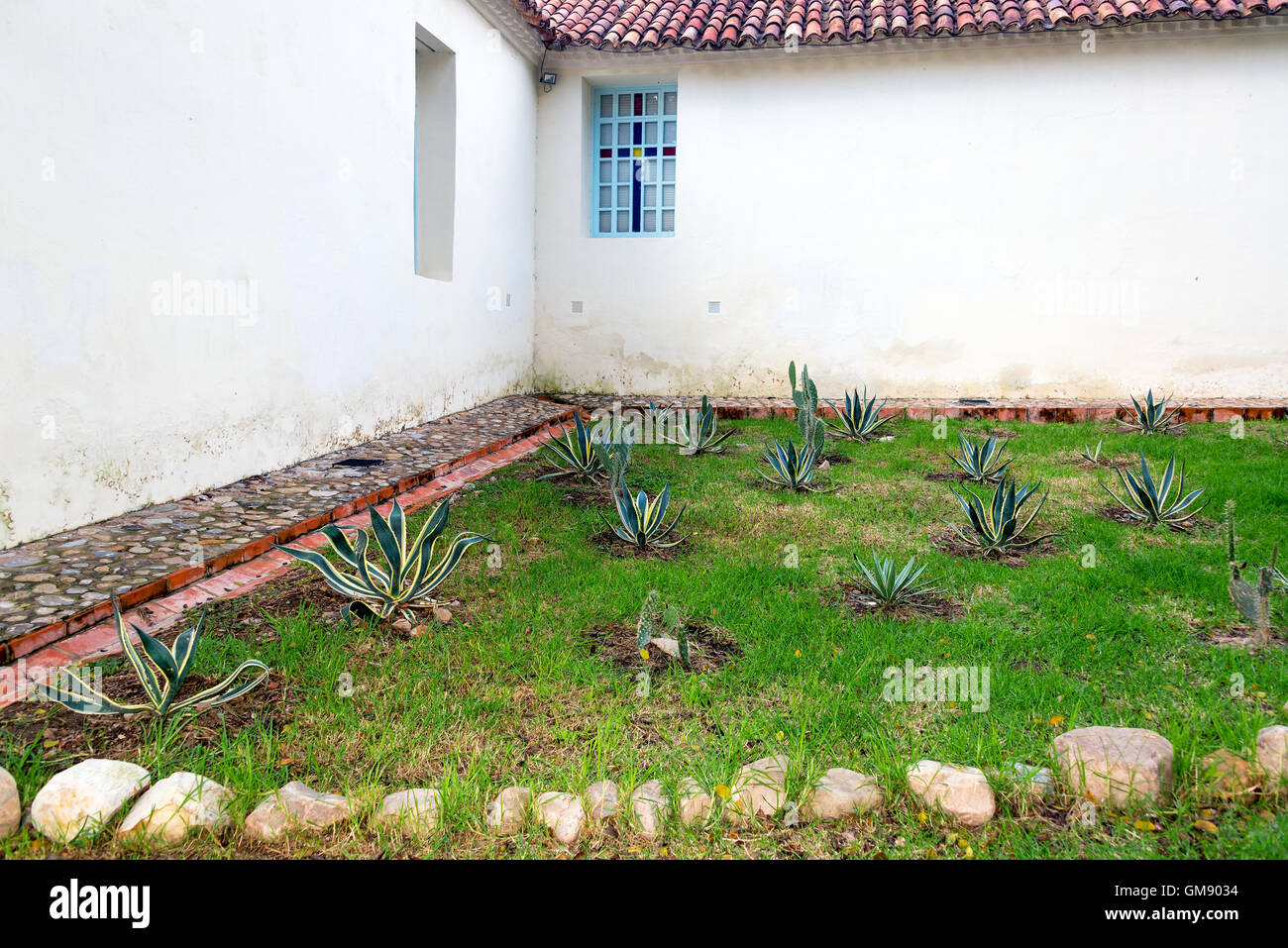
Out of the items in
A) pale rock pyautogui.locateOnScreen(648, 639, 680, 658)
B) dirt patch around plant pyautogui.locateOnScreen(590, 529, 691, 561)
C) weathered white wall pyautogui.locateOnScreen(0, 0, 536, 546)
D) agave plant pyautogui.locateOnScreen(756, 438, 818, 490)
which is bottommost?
pale rock pyautogui.locateOnScreen(648, 639, 680, 658)

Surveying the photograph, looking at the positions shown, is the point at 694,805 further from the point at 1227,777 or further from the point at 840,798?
the point at 1227,777

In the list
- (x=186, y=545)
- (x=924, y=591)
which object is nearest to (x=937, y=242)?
(x=924, y=591)

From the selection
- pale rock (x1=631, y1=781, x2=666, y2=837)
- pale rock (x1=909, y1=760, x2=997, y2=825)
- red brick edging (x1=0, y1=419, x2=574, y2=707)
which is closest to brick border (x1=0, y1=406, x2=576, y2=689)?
red brick edging (x1=0, y1=419, x2=574, y2=707)

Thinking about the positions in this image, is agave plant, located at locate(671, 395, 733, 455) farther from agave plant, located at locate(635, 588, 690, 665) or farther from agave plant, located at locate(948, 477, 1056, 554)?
agave plant, located at locate(635, 588, 690, 665)

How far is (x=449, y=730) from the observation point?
107 inches

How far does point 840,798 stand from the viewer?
233cm

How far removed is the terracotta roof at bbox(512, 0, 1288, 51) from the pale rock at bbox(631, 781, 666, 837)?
7.53 meters

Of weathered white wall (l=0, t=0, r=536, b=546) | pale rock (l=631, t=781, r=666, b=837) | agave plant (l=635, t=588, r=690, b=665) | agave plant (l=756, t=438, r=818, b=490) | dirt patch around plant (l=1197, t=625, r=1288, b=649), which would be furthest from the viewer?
agave plant (l=756, t=438, r=818, b=490)

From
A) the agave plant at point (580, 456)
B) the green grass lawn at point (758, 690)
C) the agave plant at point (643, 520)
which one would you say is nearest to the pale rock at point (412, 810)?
the green grass lawn at point (758, 690)

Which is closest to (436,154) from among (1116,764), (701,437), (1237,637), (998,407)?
(701,437)

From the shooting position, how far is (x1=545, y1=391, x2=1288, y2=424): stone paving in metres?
7.92

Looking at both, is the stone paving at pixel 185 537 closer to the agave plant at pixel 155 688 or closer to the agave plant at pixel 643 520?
the agave plant at pixel 155 688

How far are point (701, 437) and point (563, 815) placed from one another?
4600mm
